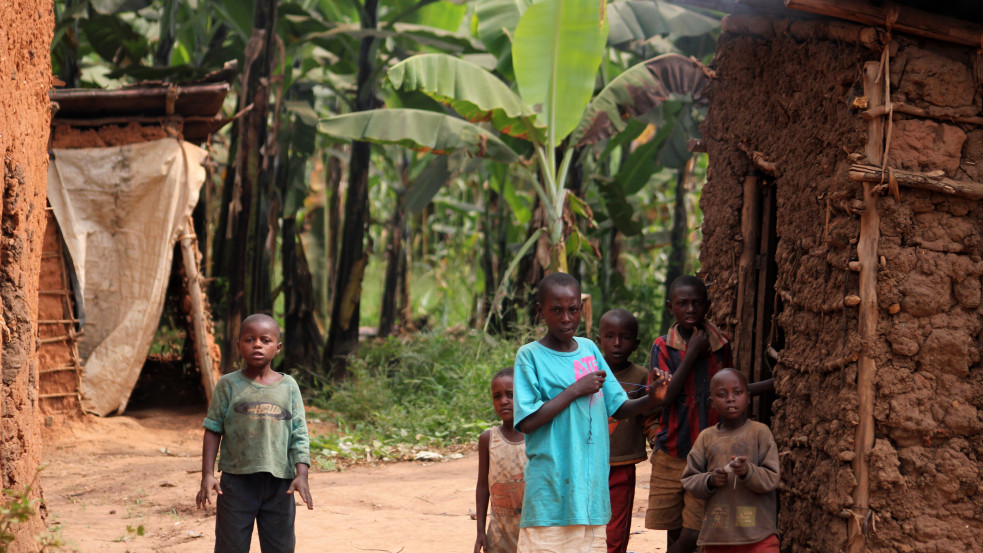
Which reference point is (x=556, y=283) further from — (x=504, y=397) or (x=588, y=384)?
(x=504, y=397)

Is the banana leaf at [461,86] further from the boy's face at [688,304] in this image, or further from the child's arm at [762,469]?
the child's arm at [762,469]

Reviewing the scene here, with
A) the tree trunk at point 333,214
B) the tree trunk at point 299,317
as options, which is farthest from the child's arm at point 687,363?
the tree trunk at point 333,214

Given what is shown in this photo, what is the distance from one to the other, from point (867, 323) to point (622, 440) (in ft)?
3.62

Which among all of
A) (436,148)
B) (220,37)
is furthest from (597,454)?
(220,37)

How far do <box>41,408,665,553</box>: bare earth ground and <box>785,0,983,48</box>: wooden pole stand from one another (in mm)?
2831

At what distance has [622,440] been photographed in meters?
3.89

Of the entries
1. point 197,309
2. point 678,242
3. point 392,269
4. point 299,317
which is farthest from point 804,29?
point 392,269

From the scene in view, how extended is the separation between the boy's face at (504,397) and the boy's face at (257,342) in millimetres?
874

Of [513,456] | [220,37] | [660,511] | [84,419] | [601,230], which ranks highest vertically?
[220,37]

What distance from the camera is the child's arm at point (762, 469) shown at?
321cm

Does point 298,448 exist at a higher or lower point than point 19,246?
lower

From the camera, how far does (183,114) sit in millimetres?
8031

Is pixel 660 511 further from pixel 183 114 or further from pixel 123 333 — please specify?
pixel 183 114

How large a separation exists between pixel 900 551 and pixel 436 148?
551 cm
